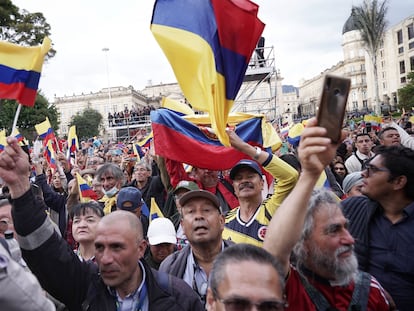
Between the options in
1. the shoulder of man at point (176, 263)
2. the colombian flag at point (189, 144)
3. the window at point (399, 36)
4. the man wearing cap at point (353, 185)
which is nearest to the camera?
the shoulder of man at point (176, 263)

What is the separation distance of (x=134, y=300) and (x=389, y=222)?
172 cm

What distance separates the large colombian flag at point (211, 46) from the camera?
11.1 feet

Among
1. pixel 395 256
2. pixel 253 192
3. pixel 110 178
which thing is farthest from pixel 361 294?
pixel 110 178

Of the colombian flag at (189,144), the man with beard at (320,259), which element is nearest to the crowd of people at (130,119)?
the colombian flag at (189,144)

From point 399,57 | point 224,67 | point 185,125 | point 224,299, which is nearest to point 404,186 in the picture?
point 224,67

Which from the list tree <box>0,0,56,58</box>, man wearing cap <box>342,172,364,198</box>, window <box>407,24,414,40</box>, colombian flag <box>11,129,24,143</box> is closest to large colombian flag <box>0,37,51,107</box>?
colombian flag <box>11,129,24,143</box>

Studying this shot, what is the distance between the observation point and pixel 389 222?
2971mm

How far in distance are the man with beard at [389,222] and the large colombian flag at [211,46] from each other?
1142 mm

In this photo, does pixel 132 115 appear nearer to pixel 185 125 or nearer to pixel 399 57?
pixel 185 125

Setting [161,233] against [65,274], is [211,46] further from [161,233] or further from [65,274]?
[65,274]

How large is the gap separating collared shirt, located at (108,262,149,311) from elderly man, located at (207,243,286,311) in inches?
24.1

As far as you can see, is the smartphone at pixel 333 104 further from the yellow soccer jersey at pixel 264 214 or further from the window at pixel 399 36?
the window at pixel 399 36

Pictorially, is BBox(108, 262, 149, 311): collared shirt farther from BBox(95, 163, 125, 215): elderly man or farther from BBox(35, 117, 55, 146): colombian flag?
BBox(35, 117, 55, 146): colombian flag

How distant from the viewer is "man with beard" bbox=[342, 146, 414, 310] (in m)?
2.77
